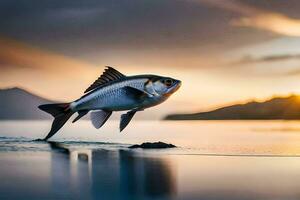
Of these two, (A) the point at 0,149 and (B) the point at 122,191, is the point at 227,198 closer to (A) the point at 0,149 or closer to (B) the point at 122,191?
(B) the point at 122,191

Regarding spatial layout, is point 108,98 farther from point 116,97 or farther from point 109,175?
point 109,175

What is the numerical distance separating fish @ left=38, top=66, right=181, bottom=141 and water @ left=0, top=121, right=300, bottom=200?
0.46m

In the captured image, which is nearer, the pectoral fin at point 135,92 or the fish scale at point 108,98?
the pectoral fin at point 135,92

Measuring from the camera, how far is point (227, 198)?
4.40 m

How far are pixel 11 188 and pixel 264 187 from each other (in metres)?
1.83

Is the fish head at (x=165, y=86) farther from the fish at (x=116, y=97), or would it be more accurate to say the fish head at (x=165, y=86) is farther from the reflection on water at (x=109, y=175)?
the reflection on water at (x=109, y=175)

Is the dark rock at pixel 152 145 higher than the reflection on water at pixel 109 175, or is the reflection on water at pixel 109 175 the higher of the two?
the dark rock at pixel 152 145

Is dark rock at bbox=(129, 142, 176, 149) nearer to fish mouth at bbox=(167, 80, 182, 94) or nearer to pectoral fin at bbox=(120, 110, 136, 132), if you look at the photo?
pectoral fin at bbox=(120, 110, 136, 132)

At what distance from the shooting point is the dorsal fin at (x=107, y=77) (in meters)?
5.55

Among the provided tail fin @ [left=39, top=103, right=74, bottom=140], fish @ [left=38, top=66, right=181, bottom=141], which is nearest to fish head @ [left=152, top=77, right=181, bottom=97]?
fish @ [left=38, top=66, right=181, bottom=141]

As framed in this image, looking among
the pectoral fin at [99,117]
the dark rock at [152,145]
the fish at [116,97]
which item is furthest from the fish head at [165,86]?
the dark rock at [152,145]

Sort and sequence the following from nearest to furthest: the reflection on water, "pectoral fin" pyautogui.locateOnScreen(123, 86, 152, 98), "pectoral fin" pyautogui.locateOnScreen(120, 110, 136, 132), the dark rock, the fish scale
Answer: the reflection on water < "pectoral fin" pyautogui.locateOnScreen(123, 86, 152, 98) < the fish scale < "pectoral fin" pyautogui.locateOnScreen(120, 110, 136, 132) < the dark rock

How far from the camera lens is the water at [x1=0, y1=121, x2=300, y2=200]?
4.61m

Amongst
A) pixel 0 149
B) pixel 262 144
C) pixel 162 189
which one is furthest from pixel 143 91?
pixel 262 144
